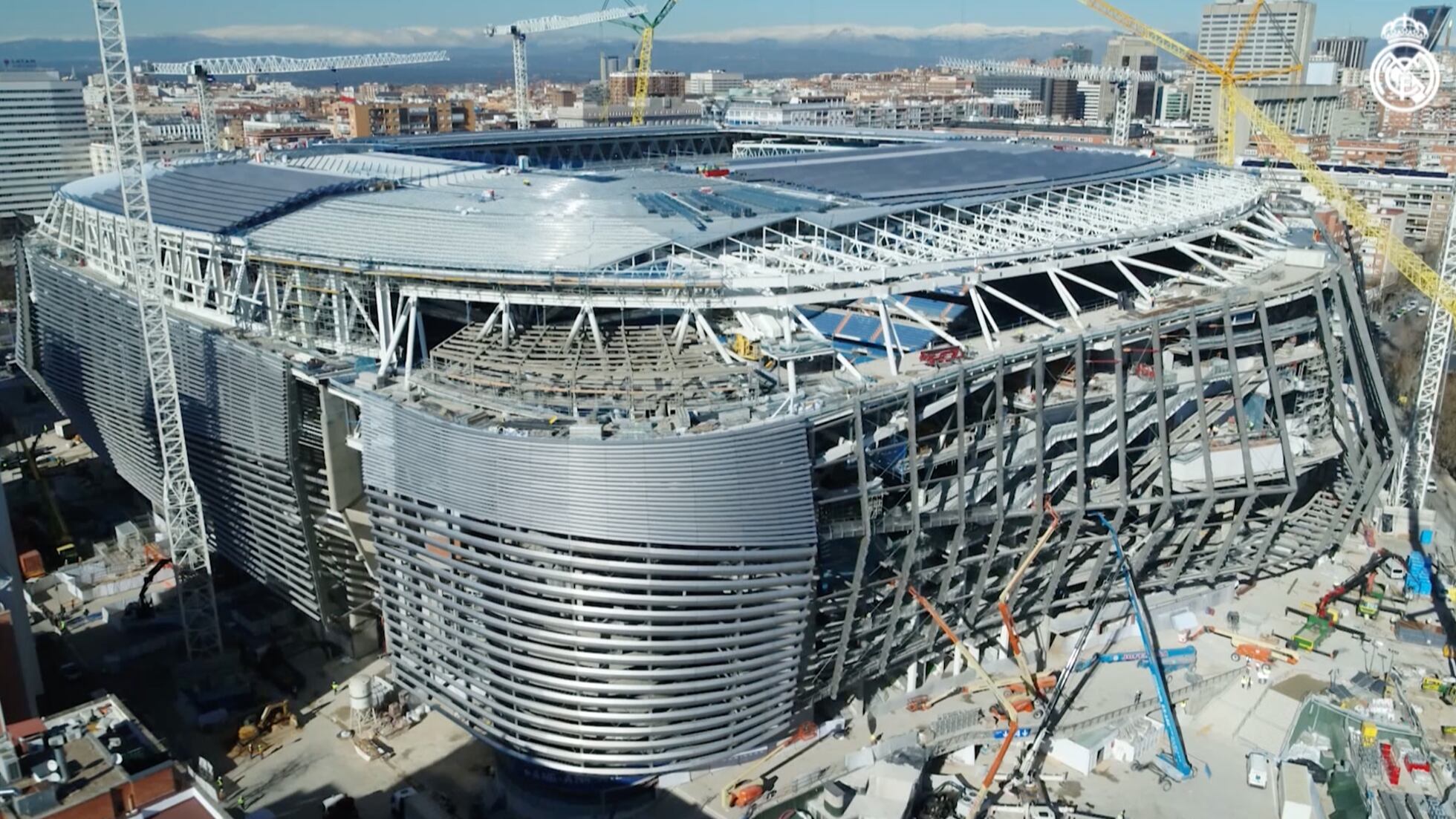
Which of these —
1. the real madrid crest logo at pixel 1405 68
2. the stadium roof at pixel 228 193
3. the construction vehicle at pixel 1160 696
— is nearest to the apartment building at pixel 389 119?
the stadium roof at pixel 228 193

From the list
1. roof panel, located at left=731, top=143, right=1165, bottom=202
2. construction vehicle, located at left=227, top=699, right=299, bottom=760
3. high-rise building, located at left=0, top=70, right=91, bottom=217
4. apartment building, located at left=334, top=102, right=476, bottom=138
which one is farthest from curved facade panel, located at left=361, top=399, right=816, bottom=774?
apartment building, located at left=334, top=102, right=476, bottom=138

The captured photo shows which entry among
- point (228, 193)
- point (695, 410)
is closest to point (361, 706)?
point (695, 410)

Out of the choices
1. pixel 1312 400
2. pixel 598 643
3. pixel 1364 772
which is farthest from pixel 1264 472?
pixel 598 643

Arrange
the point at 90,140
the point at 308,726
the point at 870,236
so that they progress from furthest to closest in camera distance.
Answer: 1. the point at 90,140
2. the point at 870,236
3. the point at 308,726

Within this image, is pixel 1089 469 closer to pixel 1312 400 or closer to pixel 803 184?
pixel 1312 400

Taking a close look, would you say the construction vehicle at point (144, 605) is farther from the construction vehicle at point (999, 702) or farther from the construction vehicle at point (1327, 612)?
the construction vehicle at point (1327, 612)
